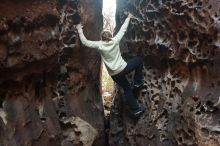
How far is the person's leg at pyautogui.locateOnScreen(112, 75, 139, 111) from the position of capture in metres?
5.54

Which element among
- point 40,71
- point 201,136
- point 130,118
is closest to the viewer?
point 201,136

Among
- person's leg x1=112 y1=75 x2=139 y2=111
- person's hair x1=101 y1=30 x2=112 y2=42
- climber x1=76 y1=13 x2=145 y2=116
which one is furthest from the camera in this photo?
person's leg x1=112 y1=75 x2=139 y2=111

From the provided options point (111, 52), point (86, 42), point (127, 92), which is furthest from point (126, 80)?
point (86, 42)

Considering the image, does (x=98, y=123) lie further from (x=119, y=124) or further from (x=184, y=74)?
(x=184, y=74)

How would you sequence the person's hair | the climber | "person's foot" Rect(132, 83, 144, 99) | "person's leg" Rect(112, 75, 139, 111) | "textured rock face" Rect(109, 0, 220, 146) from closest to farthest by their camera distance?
"textured rock face" Rect(109, 0, 220, 146) < the person's hair < the climber < "person's leg" Rect(112, 75, 139, 111) < "person's foot" Rect(132, 83, 144, 99)

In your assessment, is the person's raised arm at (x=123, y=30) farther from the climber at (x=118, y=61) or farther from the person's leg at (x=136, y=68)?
the person's leg at (x=136, y=68)

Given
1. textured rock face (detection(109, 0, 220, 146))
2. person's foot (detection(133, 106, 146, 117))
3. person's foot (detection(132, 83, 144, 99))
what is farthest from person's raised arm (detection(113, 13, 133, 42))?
person's foot (detection(133, 106, 146, 117))

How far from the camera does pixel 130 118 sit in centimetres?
586

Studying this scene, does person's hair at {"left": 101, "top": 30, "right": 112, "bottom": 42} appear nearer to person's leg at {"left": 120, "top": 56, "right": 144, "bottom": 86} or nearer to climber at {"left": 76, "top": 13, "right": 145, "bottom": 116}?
climber at {"left": 76, "top": 13, "right": 145, "bottom": 116}

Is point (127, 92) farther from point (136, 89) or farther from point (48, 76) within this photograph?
point (48, 76)

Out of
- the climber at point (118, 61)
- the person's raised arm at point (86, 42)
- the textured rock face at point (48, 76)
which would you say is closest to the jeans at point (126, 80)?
the climber at point (118, 61)

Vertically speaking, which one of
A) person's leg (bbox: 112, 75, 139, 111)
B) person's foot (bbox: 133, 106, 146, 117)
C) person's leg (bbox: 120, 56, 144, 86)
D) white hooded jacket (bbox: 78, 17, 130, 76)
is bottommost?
person's foot (bbox: 133, 106, 146, 117)

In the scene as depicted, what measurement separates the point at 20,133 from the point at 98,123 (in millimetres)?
1419

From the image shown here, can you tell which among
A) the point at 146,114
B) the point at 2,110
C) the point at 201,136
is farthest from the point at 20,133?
the point at 201,136
